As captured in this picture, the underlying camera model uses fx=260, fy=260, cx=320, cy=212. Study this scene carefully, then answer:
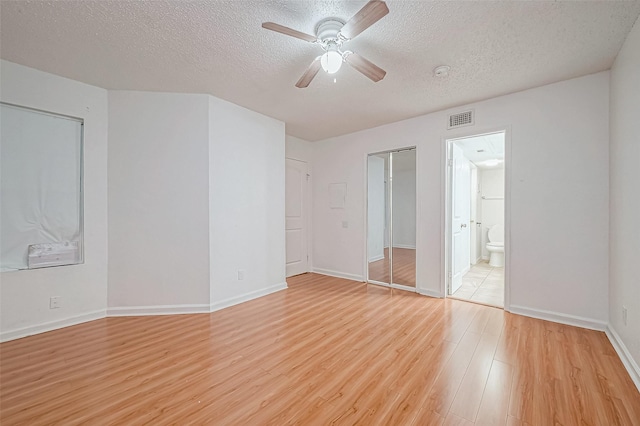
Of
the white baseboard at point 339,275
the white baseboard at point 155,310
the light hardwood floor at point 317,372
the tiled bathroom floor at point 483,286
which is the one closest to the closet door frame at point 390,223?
the white baseboard at point 339,275

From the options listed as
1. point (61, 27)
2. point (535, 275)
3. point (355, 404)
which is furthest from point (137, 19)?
point (535, 275)

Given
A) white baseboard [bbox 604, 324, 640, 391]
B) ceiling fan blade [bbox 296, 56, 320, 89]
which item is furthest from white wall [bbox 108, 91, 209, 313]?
white baseboard [bbox 604, 324, 640, 391]

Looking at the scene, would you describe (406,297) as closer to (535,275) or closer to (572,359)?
(535,275)

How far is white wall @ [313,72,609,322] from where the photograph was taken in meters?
2.73

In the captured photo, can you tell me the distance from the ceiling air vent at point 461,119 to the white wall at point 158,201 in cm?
331

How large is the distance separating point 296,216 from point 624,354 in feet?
14.3

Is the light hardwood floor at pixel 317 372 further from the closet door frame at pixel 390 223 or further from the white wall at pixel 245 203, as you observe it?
the closet door frame at pixel 390 223

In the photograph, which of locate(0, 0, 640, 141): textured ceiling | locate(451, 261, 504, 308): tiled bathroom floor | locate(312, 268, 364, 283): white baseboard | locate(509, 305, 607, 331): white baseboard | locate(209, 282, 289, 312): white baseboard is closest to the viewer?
locate(0, 0, 640, 141): textured ceiling

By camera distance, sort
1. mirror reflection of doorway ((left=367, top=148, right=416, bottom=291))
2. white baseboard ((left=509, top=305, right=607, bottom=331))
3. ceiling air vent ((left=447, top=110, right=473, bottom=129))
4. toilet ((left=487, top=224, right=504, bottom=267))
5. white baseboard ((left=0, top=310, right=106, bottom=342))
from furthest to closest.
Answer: toilet ((left=487, top=224, right=504, bottom=267)) → mirror reflection of doorway ((left=367, top=148, right=416, bottom=291)) → ceiling air vent ((left=447, top=110, right=473, bottom=129)) → white baseboard ((left=509, top=305, right=607, bottom=331)) → white baseboard ((left=0, top=310, right=106, bottom=342))

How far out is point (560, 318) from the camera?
2.91 metres

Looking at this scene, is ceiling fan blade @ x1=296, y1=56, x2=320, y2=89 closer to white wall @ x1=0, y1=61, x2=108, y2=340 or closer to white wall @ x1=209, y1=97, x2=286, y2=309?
white wall @ x1=209, y1=97, x2=286, y2=309

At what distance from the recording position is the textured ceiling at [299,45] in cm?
189

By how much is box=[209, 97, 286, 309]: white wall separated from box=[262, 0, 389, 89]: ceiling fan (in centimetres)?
161

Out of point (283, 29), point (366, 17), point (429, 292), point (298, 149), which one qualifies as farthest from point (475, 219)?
point (283, 29)
